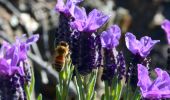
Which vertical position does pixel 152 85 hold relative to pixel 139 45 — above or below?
below

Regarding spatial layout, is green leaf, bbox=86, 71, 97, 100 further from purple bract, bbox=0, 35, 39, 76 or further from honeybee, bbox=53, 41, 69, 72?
purple bract, bbox=0, 35, 39, 76

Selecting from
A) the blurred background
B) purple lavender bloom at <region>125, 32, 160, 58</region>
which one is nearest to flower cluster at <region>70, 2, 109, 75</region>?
purple lavender bloom at <region>125, 32, 160, 58</region>

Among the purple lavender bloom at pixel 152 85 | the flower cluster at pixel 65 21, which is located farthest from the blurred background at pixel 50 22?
the purple lavender bloom at pixel 152 85

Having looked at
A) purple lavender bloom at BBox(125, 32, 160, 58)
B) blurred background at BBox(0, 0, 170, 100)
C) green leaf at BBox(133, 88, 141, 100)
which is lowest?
green leaf at BBox(133, 88, 141, 100)

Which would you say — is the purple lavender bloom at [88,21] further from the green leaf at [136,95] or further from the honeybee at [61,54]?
the green leaf at [136,95]

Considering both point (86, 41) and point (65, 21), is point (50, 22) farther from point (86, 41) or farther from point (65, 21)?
point (86, 41)

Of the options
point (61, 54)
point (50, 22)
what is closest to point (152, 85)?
point (61, 54)
